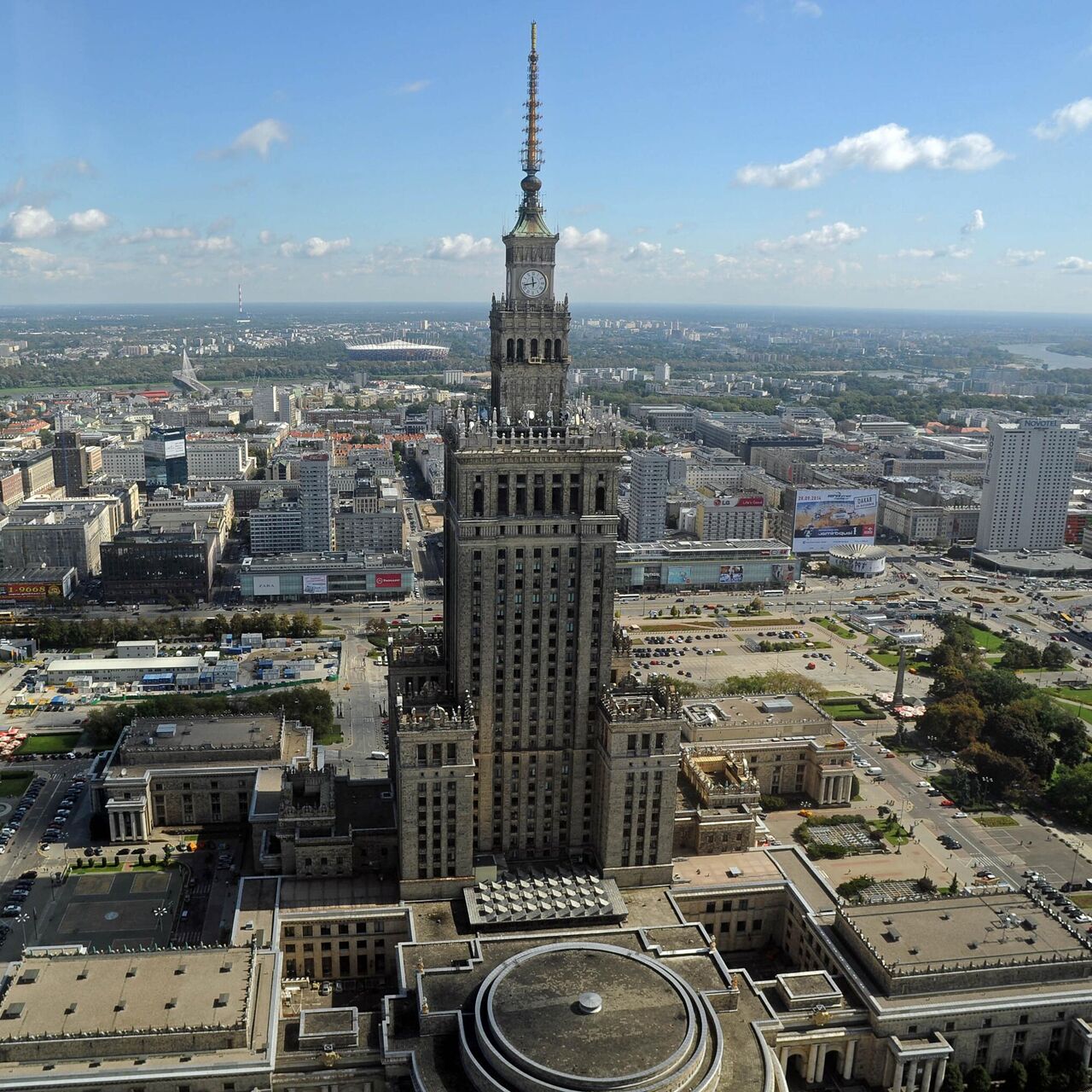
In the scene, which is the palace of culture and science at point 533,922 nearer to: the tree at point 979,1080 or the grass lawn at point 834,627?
the tree at point 979,1080

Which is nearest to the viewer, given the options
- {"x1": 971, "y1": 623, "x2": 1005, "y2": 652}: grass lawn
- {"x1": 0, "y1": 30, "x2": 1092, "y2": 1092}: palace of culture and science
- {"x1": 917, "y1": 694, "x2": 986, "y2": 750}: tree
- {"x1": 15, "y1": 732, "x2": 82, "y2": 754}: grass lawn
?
{"x1": 0, "y1": 30, "x2": 1092, "y2": 1092}: palace of culture and science

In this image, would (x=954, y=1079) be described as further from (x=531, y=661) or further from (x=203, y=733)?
(x=203, y=733)

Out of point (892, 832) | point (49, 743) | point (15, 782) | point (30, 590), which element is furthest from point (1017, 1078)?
point (30, 590)

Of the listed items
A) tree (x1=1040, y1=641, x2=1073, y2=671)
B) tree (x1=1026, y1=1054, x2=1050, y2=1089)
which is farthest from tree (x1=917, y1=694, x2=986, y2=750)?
tree (x1=1026, y1=1054, x2=1050, y2=1089)

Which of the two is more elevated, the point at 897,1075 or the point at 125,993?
the point at 125,993

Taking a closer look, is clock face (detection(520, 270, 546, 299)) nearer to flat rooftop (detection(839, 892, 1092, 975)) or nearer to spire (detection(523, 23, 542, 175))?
spire (detection(523, 23, 542, 175))

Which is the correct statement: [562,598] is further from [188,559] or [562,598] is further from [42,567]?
[42,567]
